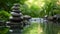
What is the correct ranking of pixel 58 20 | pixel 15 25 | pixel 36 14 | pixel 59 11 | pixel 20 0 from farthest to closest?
pixel 36 14, pixel 59 11, pixel 58 20, pixel 20 0, pixel 15 25

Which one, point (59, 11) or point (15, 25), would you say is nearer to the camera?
point (15, 25)

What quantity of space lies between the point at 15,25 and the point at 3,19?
178cm

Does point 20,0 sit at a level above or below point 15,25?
above

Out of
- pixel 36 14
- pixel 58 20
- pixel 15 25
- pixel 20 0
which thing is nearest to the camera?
pixel 15 25

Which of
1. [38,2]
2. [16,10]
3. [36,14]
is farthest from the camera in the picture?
[38,2]

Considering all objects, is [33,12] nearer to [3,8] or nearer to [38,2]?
[38,2]

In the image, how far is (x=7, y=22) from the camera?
15.2 meters

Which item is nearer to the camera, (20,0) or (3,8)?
(3,8)

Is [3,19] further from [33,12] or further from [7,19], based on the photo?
[33,12]

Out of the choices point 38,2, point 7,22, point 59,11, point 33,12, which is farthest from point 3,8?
point 38,2

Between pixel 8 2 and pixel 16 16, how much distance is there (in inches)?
85.1

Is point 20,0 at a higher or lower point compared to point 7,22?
higher

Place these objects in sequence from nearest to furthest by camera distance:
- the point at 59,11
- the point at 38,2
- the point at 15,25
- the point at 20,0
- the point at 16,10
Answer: the point at 15,25 < the point at 16,10 < the point at 20,0 < the point at 59,11 < the point at 38,2

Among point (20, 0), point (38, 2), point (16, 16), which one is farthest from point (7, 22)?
point (38, 2)
